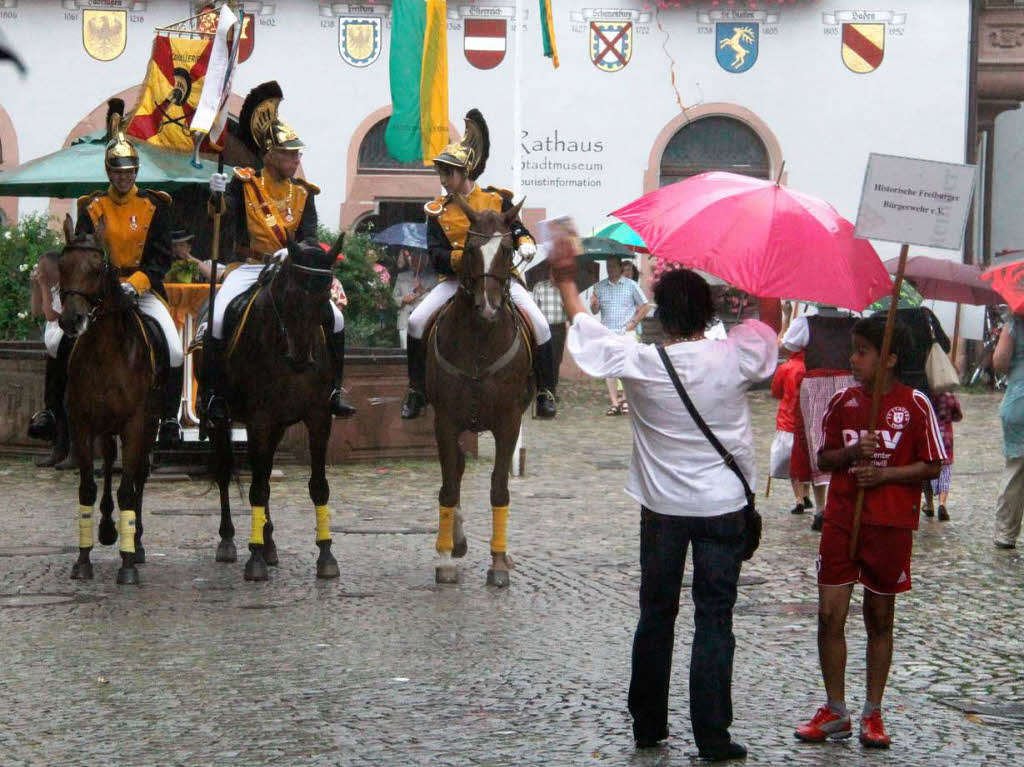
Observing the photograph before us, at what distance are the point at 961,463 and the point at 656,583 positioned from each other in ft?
42.3

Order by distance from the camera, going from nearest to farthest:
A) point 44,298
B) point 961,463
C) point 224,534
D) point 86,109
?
point 224,534
point 44,298
point 961,463
point 86,109

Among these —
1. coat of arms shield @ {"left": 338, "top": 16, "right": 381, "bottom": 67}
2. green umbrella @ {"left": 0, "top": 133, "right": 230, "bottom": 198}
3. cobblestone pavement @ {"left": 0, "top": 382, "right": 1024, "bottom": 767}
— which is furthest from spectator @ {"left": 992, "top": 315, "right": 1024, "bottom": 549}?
coat of arms shield @ {"left": 338, "top": 16, "right": 381, "bottom": 67}

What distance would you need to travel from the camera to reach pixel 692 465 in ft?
21.5

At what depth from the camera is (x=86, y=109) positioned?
Result: 30.4m

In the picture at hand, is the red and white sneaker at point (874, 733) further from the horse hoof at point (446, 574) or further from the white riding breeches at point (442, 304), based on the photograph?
the white riding breeches at point (442, 304)

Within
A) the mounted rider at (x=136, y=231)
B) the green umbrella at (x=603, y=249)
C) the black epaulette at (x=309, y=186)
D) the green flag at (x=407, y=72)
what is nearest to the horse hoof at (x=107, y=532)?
the mounted rider at (x=136, y=231)

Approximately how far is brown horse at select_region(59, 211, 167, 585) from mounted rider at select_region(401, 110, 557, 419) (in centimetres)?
163

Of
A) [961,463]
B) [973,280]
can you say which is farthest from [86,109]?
[973,280]

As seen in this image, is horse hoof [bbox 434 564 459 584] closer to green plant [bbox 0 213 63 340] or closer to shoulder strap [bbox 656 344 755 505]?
shoulder strap [bbox 656 344 755 505]

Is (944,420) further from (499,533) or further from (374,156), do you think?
(374,156)

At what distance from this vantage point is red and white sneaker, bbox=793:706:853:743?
6.82 metres

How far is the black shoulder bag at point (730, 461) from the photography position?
652 centimetres

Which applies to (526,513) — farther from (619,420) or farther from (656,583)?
(619,420)

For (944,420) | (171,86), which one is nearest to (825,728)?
(944,420)
